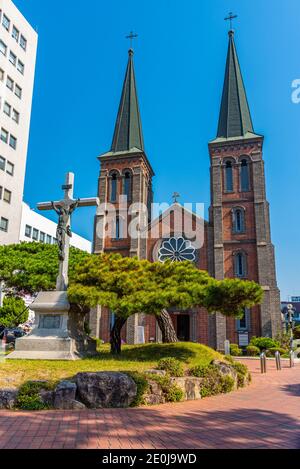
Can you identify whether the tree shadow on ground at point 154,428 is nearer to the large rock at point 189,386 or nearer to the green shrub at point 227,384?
the large rock at point 189,386

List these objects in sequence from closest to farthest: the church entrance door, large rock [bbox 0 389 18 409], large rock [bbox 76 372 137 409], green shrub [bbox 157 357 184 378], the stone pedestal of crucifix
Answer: large rock [bbox 0 389 18 409] < large rock [bbox 76 372 137 409] < green shrub [bbox 157 357 184 378] < the stone pedestal of crucifix < the church entrance door

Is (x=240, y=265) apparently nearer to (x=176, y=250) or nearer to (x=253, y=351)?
(x=176, y=250)

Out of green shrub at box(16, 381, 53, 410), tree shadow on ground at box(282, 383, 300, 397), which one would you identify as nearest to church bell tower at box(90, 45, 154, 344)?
tree shadow on ground at box(282, 383, 300, 397)

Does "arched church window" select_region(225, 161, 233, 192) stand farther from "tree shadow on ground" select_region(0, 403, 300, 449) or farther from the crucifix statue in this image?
"tree shadow on ground" select_region(0, 403, 300, 449)

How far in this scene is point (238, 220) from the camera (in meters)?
31.5

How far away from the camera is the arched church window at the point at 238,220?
102 ft

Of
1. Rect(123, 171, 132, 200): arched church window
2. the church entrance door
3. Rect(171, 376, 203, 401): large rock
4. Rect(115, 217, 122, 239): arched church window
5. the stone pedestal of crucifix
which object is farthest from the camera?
Rect(123, 171, 132, 200): arched church window

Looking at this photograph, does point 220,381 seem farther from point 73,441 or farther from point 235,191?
point 235,191

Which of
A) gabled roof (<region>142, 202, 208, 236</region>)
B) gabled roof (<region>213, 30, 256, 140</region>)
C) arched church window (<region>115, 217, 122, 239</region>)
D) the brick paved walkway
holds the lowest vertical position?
the brick paved walkway

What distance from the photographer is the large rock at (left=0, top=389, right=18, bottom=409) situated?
6.88 metres

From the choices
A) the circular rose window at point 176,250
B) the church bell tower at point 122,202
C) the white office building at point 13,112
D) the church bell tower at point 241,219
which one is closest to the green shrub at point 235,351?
the church bell tower at point 241,219

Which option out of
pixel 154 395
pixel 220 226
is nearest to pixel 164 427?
pixel 154 395

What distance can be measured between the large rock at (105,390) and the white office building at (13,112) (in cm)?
2531

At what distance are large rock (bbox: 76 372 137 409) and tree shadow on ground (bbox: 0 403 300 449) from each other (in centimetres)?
31
